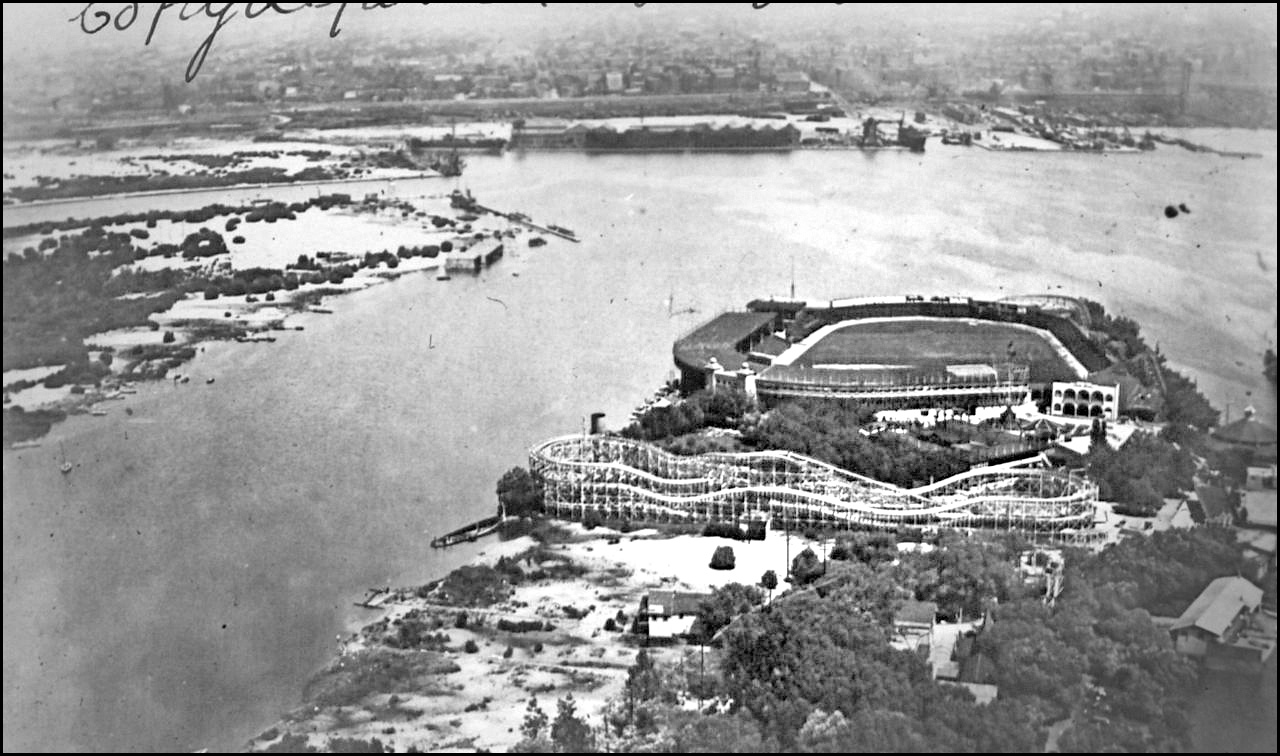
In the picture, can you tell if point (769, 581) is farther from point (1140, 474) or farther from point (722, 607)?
point (1140, 474)

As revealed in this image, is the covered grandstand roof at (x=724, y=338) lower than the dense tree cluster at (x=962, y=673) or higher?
lower

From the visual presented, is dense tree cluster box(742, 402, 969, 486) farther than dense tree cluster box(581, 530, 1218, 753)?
Yes

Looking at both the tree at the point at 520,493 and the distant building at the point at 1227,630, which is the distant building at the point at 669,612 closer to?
the tree at the point at 520,493

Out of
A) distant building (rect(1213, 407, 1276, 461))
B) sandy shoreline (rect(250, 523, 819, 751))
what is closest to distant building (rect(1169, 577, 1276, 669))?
distant building (rect(1213, 407, 1276, 461))

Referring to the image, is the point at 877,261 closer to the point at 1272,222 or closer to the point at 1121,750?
the point at 1272,222

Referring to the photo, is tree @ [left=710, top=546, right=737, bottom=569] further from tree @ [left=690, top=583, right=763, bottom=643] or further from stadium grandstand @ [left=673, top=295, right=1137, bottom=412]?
stadium grandstand @ [left=673, top=295, right=1137, bottom=412]

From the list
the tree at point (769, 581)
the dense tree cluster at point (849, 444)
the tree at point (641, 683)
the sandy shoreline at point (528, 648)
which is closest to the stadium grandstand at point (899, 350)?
the dense tree cluster at point (849, 444)

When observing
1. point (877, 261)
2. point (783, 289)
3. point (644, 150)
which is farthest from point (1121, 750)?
point (644, 150)
